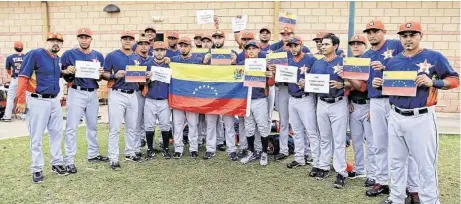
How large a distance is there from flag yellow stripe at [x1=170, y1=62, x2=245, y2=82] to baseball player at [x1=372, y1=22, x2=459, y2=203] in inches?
127

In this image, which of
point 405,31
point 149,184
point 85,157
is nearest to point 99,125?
point 85,157

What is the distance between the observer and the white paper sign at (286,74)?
615 centimetres

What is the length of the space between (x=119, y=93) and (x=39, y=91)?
1.27 meters

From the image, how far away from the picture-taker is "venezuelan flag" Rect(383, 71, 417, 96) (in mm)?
4281

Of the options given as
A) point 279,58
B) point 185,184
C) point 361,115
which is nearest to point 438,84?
point 361,115

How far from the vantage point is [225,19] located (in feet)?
44.9

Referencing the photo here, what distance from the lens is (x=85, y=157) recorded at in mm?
7332

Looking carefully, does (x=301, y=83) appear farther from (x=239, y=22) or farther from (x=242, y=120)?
(x=239, y=22)

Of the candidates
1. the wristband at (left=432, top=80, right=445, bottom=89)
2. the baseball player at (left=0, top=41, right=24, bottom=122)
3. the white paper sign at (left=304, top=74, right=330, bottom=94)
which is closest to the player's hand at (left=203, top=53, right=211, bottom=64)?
the white paper sign at (left=304, top=74, right=330, bottom=94)

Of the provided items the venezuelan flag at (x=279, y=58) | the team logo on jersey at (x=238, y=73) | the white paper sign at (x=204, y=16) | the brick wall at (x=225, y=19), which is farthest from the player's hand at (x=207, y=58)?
the brick wall at (x=225, y=19)

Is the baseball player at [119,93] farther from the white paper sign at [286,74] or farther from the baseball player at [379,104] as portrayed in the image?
the baseball player at [379,104]

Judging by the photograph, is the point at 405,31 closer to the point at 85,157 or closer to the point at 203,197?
the point at 203,197

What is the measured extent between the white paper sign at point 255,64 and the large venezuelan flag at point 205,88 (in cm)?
50

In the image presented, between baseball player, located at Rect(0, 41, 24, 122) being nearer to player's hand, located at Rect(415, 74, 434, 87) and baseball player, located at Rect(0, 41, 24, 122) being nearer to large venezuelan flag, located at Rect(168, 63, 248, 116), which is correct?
large venezuelan flag, located at Rect(168, 63, 248, 116)
